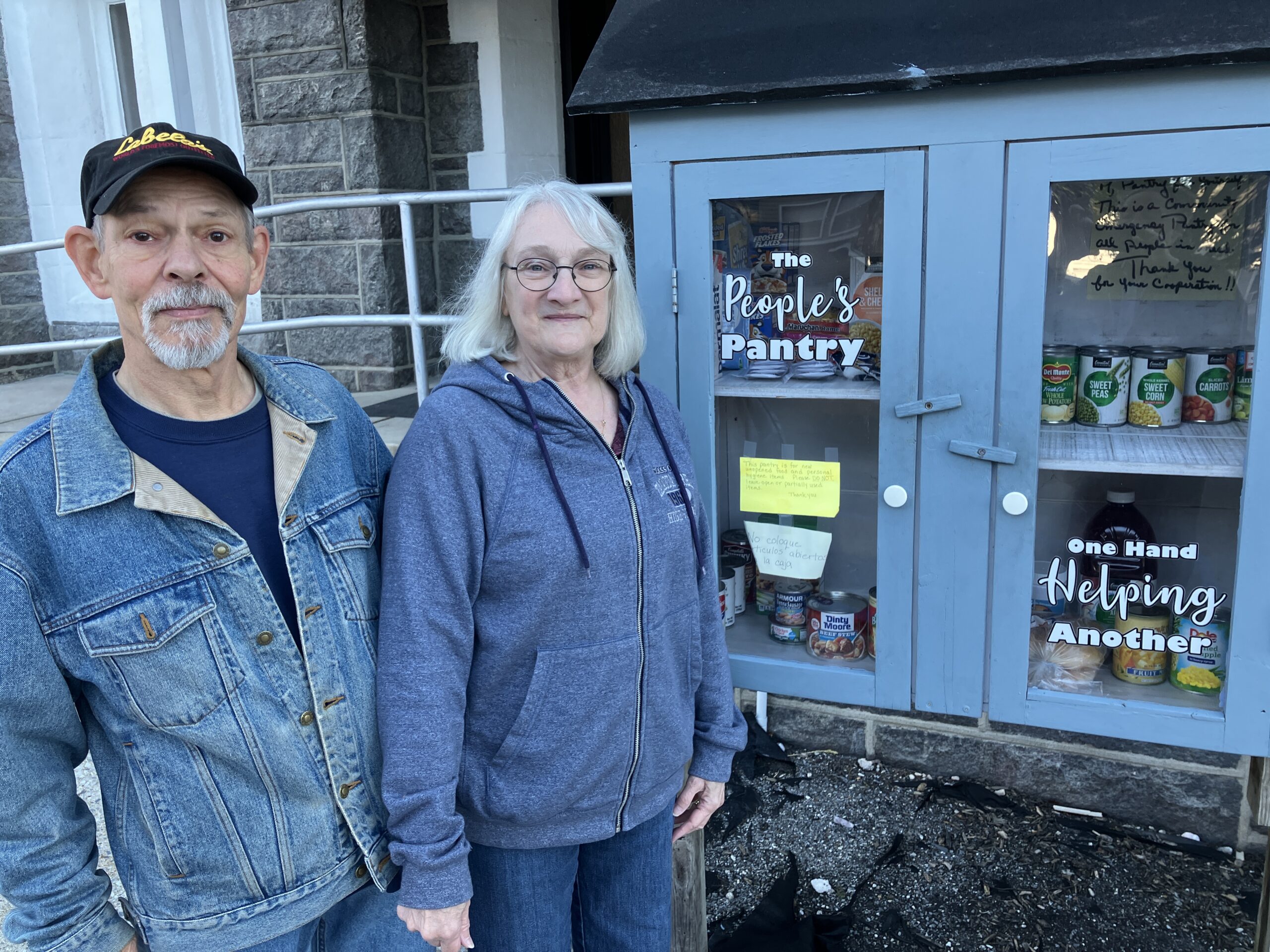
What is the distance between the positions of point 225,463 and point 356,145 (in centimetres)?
297

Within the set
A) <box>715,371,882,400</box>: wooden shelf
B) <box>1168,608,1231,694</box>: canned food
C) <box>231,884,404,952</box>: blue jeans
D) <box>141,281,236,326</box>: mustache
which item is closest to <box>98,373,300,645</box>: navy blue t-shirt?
<box>141,281,236,326</box>: mustache

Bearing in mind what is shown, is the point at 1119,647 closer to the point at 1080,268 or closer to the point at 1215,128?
the point at 1080,268

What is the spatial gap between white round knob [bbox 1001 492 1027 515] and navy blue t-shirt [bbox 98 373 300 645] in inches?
46.2

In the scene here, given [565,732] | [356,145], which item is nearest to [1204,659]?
[565,732]

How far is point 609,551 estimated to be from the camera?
144 centimetres

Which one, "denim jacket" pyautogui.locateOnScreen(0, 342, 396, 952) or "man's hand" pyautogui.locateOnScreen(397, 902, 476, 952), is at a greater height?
"denim jacket" pyautogui.locateOnScreen(0, 342, 396, 952)

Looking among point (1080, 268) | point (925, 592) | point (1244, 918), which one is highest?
point (1080, 268)

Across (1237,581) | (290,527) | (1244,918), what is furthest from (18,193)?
(1244,918)

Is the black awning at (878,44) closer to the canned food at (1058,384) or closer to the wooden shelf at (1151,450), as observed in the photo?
the canned food at (1058,384)

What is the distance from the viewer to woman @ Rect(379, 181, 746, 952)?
1.36 m

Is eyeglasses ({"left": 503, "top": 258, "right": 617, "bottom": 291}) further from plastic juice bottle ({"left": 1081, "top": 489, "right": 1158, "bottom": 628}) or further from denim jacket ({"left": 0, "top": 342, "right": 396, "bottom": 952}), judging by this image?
plastic juice bottle ({"left": 1081, "top": 489, "right": 1158, "bottom": 628})

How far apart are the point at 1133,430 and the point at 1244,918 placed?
157cm

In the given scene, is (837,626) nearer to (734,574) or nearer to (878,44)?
(734,574)

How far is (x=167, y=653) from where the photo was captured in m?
1.21
